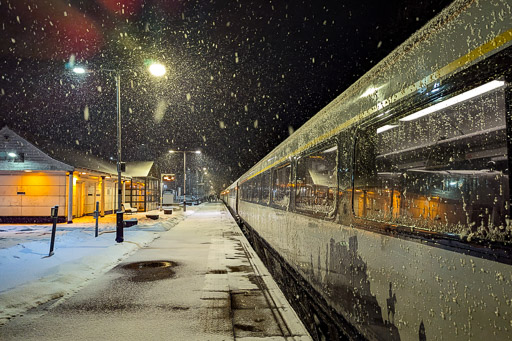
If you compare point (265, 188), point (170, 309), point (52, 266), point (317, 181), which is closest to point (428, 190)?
point (317, 181)

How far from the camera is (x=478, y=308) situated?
6.05 ft

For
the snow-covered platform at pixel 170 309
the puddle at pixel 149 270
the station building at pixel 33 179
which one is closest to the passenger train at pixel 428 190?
the snow-covered platform at pixel 170 309

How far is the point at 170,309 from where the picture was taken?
5223 millimetres

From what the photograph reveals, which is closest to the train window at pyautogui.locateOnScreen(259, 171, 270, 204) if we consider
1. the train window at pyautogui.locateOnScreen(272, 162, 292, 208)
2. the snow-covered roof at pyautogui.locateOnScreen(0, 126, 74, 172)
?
the train window at pyautogui.locateOnScreen(272, 162, 292, 208)

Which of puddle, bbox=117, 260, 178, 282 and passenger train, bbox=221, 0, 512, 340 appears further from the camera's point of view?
puddle, bbox=117, 260, 178, 282

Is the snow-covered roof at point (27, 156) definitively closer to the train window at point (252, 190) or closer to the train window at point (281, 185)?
the train window at point (252, 190)

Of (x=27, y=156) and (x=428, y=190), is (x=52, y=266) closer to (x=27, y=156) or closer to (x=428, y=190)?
(x=428, y=190)

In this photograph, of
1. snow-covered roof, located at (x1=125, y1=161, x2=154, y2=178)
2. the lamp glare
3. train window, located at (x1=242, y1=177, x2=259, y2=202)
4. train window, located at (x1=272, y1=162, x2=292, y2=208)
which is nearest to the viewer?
train window, located at (x1=272, y1=162, x2=292, y2=208)

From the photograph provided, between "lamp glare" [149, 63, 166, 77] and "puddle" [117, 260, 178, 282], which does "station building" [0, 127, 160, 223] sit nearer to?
"lamp glare" [149, 63, 166, 77]

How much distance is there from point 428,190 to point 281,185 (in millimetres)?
5473

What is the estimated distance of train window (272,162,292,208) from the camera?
709 cm

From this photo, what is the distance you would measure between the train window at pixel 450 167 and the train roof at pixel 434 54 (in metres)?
0.19

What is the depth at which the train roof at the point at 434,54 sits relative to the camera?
6.34 feet

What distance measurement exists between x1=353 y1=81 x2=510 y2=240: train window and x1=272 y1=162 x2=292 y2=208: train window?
3.95m
